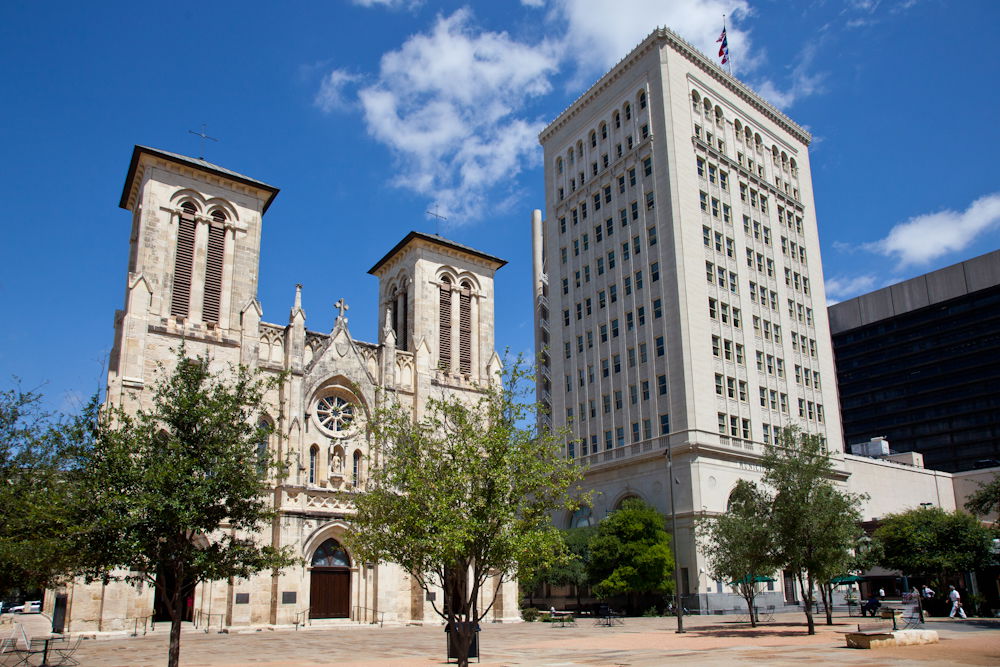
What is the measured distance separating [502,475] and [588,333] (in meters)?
49.8

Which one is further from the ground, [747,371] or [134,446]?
[747,371]

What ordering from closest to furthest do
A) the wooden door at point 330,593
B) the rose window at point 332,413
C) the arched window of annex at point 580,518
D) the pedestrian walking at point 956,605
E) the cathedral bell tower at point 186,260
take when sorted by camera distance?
the pedestrian walking at point 956,605
the cathedral bell tower at point 186,260
the wooden door at point 330,593
the rose window at point 332,413
the arched window of annex at point 580,518

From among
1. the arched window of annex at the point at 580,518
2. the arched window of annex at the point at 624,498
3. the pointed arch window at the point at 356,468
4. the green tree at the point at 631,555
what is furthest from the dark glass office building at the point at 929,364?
the pointed arch window at the point at 356,468

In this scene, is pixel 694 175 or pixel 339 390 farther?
pixel 694 175

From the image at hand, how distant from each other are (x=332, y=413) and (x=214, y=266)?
1035cm

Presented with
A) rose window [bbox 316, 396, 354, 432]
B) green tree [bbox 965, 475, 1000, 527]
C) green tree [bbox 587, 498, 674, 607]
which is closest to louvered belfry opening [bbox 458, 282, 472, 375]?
rose window [bbox 316, 396, 354, 432]

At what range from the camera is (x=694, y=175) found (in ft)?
199

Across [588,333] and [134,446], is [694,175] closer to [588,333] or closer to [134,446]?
[588,333]

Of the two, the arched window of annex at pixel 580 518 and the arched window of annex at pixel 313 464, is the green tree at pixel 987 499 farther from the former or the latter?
the arched window of annex at pixel 313 464

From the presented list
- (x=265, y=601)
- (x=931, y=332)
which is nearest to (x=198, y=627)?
(x=265, y=601)

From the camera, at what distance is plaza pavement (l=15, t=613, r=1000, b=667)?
19969 mm

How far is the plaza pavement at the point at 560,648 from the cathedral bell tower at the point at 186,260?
45.8 ft

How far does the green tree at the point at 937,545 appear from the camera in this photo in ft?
138

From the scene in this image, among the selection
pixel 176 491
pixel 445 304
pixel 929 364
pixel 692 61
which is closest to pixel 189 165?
pixel 445 304
